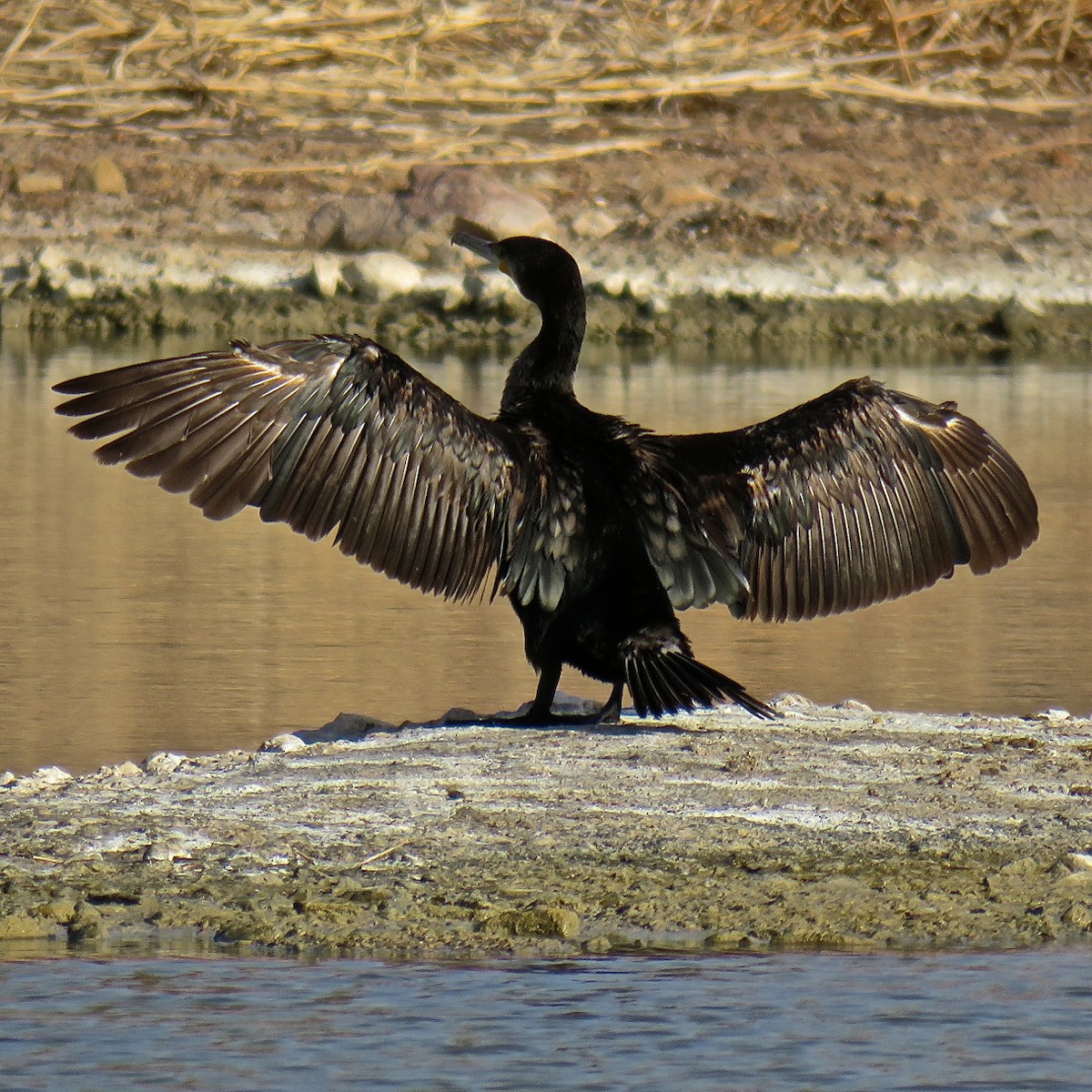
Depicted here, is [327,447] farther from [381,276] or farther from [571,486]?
[381,276]

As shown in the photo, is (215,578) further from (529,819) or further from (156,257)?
(156,257)

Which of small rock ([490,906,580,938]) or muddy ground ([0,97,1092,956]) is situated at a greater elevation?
muddy ground ([0,97,1092,956])

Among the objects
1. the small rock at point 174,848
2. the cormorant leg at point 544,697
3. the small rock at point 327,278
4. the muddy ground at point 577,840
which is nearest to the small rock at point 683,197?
the small rock at point 327,278

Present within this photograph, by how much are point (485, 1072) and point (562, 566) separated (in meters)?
2.09

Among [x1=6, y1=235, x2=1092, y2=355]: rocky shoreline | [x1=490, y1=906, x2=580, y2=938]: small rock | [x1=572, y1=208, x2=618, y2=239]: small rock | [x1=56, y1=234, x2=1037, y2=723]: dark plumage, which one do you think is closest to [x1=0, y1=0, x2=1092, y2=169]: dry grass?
[x1=572, y1=208, x2=618, y2=239]: small rock

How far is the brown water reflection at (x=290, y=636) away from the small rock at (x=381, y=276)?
4729mm

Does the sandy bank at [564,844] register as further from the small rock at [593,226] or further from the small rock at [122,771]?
the small rock at [593,226]

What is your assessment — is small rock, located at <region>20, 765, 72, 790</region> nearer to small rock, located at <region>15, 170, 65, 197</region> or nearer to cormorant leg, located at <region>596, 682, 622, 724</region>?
cormorant leg, located at <region>596, 682, 622, 724</region>

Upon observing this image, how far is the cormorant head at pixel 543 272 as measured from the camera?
23.5ft

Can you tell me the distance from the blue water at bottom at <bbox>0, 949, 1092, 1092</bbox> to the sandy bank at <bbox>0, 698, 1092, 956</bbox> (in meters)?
0.15

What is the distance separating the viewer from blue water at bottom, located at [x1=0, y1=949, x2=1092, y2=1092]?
455 centimetres

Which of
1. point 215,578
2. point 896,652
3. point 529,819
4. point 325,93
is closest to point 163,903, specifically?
point 529,819

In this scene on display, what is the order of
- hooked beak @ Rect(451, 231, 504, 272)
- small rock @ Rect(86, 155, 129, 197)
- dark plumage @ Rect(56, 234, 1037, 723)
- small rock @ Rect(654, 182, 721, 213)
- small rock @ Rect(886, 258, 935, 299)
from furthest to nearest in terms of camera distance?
small rock @ Rect(654, 182, 721, 213), small rock @ Rect(86, 155, 129, 197), small rock @ Rect(886, 258, 935, 299), hooked beak @ Rect(451, 231, 504, 272), dark plumage @ Rect(56, 234, 1037, 723)

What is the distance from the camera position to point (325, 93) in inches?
749
